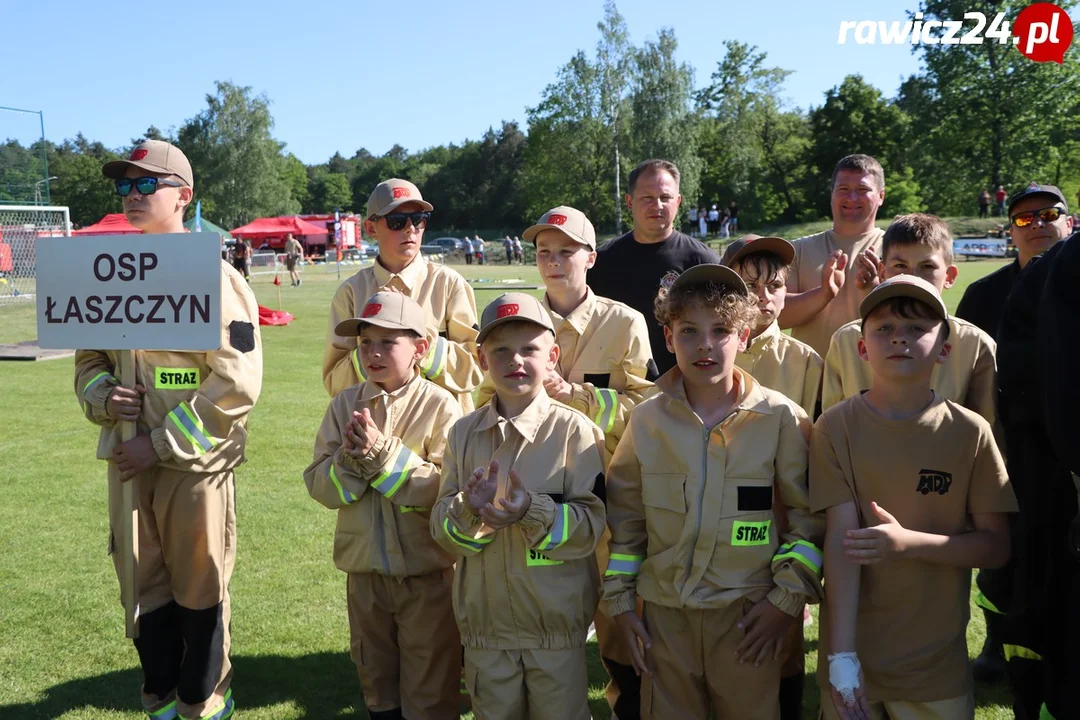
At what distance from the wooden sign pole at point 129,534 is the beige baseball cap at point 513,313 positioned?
1.58 m

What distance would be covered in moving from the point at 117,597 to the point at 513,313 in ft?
12.1

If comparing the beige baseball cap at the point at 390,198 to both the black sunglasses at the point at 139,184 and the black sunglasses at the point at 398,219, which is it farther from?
the black sunglasses at the point at 139,184

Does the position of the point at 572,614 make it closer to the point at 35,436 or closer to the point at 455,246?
the point at 35,436

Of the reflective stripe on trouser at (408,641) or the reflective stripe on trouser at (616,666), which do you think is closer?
the reflective stripe on trouser at (408,641)

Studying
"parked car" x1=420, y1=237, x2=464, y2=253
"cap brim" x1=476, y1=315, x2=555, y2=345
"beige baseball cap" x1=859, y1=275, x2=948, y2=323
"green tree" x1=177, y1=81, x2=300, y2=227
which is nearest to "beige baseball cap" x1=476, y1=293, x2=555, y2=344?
"cap brim" x1=476, y1=315, x2=555, y2=345

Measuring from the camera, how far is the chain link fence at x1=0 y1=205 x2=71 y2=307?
70.0ft

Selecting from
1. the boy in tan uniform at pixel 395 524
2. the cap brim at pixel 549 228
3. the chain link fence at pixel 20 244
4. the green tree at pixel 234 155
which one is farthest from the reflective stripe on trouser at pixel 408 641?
the green tree at pixel 234 155

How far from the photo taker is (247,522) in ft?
22.9

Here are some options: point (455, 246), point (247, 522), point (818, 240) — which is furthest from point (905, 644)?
point (455, 246)

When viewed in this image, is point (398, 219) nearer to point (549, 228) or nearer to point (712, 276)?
point (549, 228)

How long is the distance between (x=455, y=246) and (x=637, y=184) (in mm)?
63229

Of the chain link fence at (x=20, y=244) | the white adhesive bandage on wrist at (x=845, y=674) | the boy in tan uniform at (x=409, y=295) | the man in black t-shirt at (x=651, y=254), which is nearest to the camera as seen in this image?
the white adhesive bandage on wrist at (x=845, y=674)

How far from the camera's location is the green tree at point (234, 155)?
72562 mm

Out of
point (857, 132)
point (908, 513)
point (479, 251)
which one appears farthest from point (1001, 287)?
point (857, 132)
